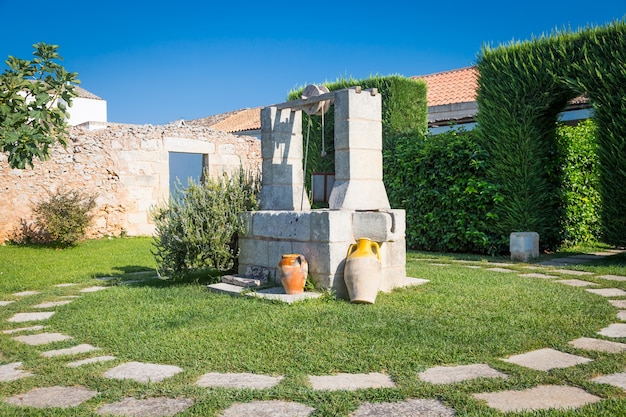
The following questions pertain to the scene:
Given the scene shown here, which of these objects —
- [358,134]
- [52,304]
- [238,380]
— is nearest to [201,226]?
[52,304]

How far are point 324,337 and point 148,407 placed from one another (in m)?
1.55

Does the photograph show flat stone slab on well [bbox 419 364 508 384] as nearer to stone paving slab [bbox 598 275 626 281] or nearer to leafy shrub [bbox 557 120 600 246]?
stone paving slab [bbox 598 275 626 281]

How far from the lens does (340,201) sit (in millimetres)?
6074

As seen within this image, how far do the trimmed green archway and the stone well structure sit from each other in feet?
13.1

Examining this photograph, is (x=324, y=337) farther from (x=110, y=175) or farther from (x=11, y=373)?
(x=110, y=175)

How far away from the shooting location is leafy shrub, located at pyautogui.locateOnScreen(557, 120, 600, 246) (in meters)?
9.78

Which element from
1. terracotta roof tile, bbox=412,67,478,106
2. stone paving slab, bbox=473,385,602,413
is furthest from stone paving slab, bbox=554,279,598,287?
terracotta roof tile, bbox=412,67,478,106

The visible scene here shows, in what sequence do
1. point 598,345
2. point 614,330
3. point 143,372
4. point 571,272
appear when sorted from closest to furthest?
point 143,372 → point 598,345 → point 614,330 → point 571,272

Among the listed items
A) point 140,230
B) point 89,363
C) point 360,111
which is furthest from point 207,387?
point 140,230

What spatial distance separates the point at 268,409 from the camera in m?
2.86

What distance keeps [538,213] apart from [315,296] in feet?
18.0

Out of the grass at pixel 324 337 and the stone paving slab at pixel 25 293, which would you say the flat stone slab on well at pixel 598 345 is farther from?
the stone paving slab at pixel 25 293

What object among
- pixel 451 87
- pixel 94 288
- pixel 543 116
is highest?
pixel 451 87

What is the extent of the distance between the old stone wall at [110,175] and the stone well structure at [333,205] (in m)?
4.55
